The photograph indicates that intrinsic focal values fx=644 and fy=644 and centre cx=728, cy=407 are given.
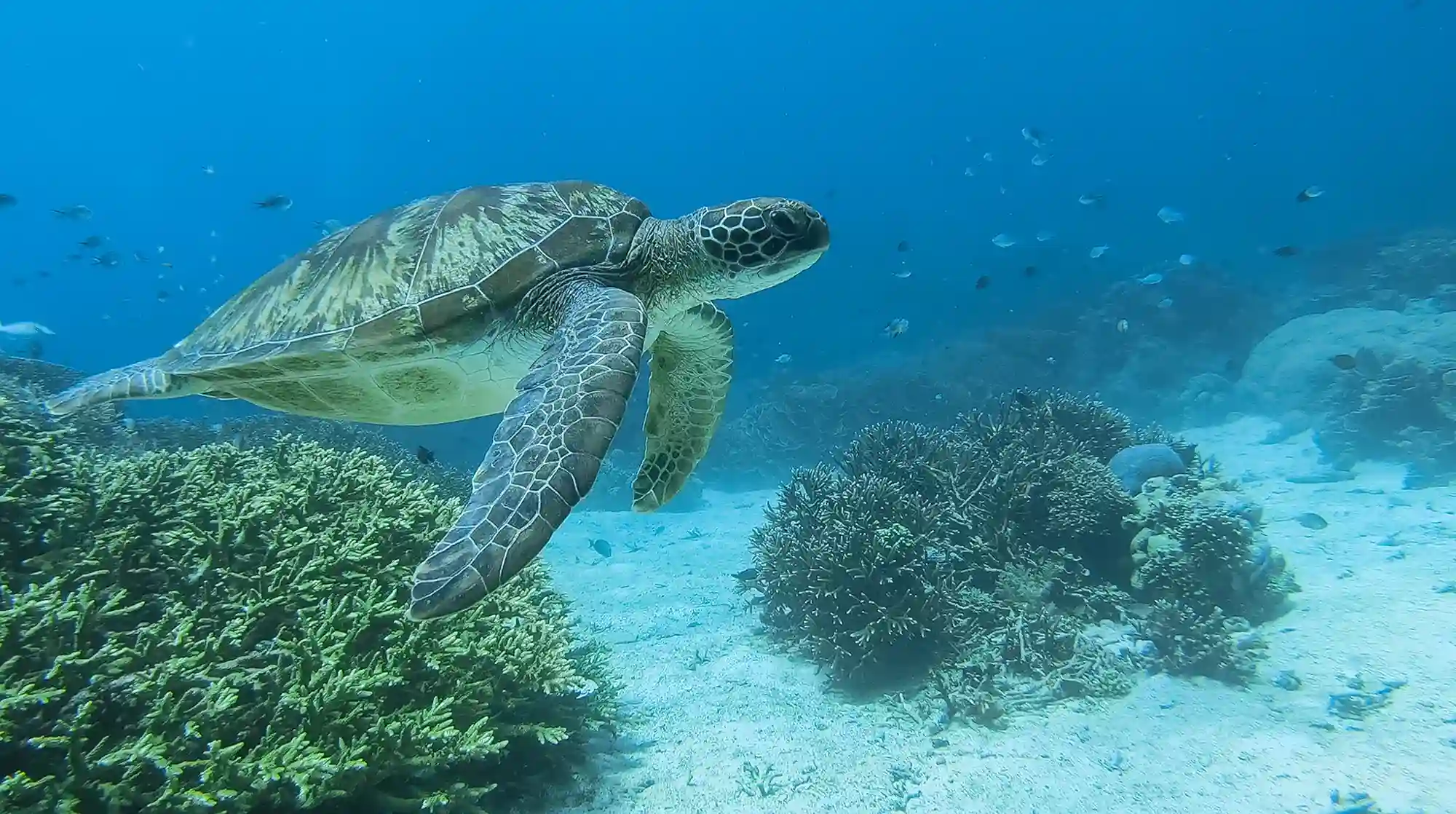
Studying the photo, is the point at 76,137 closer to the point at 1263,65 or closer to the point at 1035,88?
the point at 1035,88

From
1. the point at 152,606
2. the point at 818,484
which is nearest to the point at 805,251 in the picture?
the point at 818,484

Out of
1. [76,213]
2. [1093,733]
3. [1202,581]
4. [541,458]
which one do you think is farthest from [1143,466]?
[76,213]

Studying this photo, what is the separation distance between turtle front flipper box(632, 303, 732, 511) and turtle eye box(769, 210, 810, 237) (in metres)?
1.04

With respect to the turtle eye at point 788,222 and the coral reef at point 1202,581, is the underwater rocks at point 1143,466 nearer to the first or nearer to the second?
the coral reef at point 1202,581

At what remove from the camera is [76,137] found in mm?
108062

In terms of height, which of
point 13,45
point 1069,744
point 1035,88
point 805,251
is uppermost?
point 13,45

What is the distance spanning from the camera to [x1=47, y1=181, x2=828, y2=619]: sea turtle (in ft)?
13.3

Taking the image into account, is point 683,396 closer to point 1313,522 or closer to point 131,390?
point 131,390

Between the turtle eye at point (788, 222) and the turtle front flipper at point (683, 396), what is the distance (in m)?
1.04

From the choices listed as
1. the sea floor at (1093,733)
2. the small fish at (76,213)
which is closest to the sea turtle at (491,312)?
the sea floor at (1093,733)

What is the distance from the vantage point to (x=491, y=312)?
13.7ft

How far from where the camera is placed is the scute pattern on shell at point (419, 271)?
4.09 meters

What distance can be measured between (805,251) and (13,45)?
14060cm

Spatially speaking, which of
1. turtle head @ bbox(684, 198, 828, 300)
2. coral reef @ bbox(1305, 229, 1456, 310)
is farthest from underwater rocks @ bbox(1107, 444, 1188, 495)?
coral reef @ bbox(1305, 229, 1456, 310)
